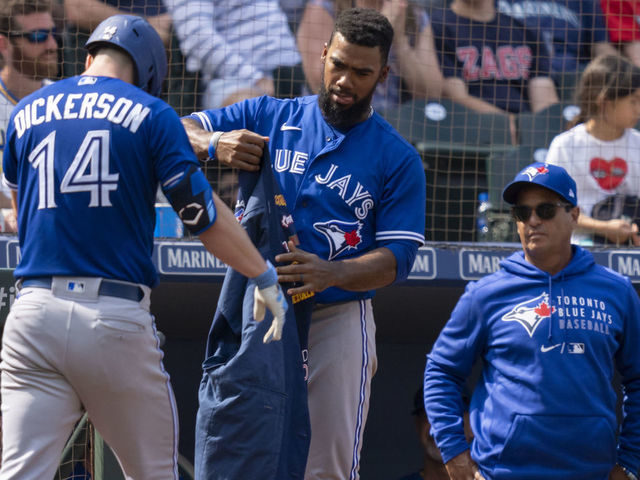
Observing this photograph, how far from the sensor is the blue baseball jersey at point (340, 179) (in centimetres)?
297

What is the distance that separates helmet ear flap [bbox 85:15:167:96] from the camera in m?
2.59

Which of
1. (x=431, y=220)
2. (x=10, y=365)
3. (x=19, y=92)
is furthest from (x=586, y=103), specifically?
(x=10, y=365)

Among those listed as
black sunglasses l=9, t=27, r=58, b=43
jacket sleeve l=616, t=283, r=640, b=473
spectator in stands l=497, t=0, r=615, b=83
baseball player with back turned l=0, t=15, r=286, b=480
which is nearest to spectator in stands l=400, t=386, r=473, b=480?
jacket sleeve l=616, t=283, r=640, b=473

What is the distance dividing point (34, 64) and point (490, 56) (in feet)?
9.53

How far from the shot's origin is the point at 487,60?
613 cm

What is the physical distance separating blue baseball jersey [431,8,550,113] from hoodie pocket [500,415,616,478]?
3315 mm

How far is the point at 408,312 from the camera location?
5.42 meters

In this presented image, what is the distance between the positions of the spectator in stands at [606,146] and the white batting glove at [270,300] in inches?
127

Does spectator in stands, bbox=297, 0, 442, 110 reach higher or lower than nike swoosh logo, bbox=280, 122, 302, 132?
higher

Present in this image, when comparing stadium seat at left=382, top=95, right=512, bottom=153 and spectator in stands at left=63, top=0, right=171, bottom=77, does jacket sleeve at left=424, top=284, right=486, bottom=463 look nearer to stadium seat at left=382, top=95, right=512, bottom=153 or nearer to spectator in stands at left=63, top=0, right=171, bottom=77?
stadium seat at left=382, top=95, right=512, bottom=153

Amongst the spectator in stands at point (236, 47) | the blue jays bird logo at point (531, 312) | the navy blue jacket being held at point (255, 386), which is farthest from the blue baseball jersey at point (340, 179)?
the spectator in stands at point (236, 47)

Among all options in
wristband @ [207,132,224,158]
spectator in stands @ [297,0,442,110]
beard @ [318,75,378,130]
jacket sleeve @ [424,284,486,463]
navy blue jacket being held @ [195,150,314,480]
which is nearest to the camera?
navy blue jacket being held @ [195,150,314,480]

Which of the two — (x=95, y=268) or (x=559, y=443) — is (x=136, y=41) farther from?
(x=559, y=443)

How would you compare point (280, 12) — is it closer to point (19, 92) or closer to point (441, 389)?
point (19, 92)
